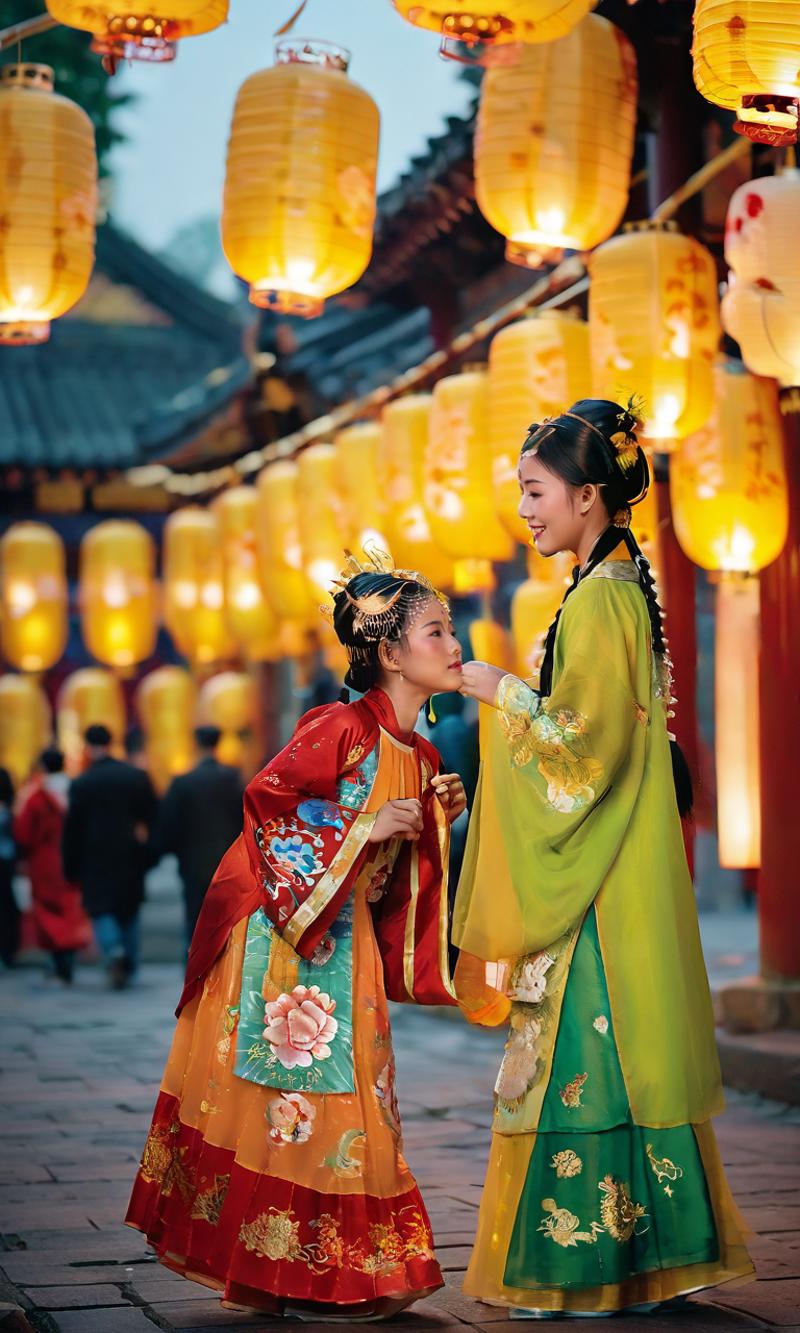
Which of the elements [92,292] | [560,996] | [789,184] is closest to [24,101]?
[789,184]

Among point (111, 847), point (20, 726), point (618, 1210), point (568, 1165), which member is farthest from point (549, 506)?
point (20, 726)

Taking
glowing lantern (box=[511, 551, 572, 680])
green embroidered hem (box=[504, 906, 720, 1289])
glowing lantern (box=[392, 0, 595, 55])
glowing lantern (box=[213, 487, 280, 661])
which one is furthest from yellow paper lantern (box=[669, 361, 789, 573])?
glowing lantern (box=[213, 487, 280, 661])

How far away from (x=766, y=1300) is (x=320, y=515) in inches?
350

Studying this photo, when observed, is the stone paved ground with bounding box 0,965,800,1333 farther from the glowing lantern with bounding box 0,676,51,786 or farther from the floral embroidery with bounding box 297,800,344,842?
the glowing lantern with bounding box 0,676,51,786

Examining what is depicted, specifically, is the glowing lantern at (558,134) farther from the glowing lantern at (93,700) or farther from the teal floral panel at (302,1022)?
the glowing lantern at (93,700)

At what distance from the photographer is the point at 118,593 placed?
17.0 meters

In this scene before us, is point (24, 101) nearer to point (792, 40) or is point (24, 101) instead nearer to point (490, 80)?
point (490, 80)

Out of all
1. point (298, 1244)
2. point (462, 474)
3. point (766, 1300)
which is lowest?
point (766, 1300)

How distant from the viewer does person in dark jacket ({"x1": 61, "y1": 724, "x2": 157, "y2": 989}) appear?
517 inches

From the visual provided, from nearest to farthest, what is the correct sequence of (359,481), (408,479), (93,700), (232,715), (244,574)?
(408,479) → (359,481) → (244,574) → (232,715) → (93,700)

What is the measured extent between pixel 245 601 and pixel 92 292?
13.1 metres

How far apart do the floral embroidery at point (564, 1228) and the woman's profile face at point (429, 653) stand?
1.28 m

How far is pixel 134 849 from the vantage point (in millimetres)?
13344

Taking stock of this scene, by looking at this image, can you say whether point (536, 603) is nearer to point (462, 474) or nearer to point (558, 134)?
point (462, 474)
